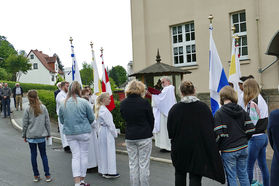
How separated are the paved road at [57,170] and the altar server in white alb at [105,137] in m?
0.21

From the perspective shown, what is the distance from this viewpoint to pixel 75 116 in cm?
520

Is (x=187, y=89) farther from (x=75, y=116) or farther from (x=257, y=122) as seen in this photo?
(x=75, y=116)

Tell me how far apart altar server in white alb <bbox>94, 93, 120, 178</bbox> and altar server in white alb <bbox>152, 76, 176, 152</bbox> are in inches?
83.2

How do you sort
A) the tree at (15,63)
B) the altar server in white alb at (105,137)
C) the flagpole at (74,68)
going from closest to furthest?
the altar server in white alb at (105,137) < the flagpole at (74,68) < the tree at (15,63)

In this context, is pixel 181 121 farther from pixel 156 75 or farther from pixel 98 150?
pixel 156 75

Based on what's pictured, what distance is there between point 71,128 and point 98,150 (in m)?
1.38

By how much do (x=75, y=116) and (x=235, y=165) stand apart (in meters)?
2.78

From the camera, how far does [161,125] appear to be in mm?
8336

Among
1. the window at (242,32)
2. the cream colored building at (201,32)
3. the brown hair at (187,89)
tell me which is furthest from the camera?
the window at (242,32)

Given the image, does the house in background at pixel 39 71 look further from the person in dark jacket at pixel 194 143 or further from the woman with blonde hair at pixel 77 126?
the person in dark jacket at pixel 194 143

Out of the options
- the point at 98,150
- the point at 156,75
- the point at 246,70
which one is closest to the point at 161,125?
the point at 156,75

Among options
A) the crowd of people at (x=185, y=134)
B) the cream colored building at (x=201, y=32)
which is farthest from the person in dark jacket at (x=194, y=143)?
the cream colored building at (x=201, y=32)

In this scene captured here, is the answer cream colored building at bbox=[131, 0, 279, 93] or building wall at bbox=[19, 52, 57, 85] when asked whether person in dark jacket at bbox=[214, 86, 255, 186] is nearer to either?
cream colored building at bbox=[131, 0, 279, 93]

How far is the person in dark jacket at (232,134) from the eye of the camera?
4.02 meters
